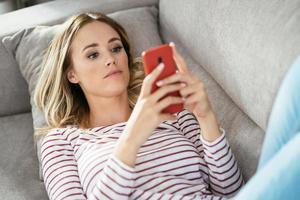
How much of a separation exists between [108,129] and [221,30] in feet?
1.28

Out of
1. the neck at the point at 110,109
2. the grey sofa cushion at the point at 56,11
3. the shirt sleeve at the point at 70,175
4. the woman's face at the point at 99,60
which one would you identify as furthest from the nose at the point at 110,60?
the grey sofa cushion at the point at 56,11

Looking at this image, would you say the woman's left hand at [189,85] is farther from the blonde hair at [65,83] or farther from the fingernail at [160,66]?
the blonde hair at [65,83]

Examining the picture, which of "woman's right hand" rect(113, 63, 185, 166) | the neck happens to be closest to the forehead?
the neck

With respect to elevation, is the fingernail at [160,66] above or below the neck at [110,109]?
above

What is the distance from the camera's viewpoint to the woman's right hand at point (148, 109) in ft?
3.78

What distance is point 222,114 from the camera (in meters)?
1.54

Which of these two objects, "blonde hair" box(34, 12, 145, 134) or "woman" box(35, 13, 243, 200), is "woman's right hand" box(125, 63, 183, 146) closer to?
"woman" box(35, 13, 243, 200)

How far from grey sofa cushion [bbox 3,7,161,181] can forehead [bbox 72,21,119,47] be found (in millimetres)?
264

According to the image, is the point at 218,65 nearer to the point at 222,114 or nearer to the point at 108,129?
the point at 222,114

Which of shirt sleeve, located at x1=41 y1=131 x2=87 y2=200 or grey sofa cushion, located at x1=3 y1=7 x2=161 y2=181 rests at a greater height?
grey sofa cushion, located at x1=3 y1=7 x2=161 y2=181

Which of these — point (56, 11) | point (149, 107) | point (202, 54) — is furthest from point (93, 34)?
point (56, 11)

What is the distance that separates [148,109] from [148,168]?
220 millimetres

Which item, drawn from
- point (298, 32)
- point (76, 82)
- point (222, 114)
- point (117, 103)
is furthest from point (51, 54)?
point (298, 32)

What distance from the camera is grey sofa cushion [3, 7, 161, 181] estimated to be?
5.82ft
